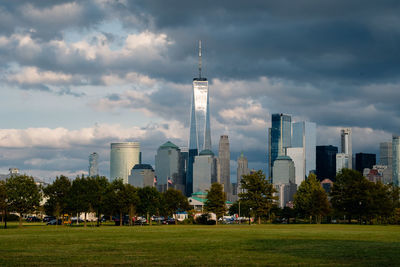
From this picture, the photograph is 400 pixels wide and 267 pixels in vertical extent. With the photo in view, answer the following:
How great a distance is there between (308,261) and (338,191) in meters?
106

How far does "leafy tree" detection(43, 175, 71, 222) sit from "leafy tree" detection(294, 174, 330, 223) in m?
57.3

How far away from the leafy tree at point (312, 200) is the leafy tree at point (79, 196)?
5266cm

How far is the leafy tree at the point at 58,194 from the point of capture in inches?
4823

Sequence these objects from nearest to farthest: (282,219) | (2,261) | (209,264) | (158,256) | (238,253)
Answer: (209,264), (2,261), (158,256), (238,253), (282,219)

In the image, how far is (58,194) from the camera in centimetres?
12531

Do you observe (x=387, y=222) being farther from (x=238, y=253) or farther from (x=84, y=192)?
(x=238, y=253)

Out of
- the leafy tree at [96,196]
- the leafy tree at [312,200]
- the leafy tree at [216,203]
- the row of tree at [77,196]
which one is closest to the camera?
the row of tree at [77,196]

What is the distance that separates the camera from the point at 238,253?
32156 millimetres

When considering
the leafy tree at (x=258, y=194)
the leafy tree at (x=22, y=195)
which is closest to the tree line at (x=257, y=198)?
the leafy tree at (x=258, y=194)

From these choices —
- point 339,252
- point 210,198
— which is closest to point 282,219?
point 210,198

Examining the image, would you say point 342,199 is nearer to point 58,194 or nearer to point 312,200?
point 312,200

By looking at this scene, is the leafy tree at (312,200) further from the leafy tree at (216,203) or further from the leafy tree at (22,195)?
the leafy tree at (22,195)

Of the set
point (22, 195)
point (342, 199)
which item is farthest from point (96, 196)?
point (342, 199)

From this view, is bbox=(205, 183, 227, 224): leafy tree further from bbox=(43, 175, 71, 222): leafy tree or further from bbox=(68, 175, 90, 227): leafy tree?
bbox=(43, 175, 71, 222): leafy tree
